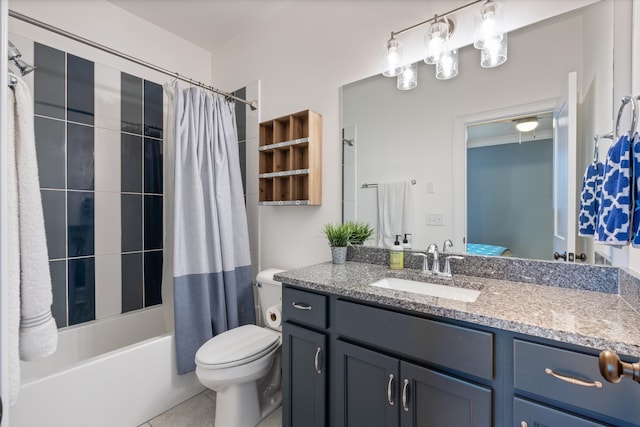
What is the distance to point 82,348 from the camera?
1.89 meters

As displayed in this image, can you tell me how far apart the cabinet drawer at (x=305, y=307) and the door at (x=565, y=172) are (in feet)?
3.37

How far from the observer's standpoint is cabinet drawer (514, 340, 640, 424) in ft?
2.24

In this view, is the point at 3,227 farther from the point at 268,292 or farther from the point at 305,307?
the point at 268,292

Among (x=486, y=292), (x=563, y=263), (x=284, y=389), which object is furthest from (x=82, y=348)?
(x=563, y=263)

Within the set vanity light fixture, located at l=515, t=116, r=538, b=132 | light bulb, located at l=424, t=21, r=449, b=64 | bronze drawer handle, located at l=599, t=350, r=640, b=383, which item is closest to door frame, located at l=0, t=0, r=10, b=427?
bronze drawer handle, located at l=599, t=350, r=640, b=383

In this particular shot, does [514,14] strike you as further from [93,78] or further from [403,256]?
[93,78]

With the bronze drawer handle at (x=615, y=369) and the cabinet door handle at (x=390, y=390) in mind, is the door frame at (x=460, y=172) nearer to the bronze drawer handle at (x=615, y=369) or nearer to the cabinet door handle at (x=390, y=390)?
the cabinet door handle at (x=390, y=390)

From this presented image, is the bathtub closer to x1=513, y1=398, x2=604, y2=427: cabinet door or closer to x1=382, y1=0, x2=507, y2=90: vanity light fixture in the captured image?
x1=513, y1=398, x2=604, y2=427: cabinet door

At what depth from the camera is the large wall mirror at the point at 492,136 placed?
3.82ft

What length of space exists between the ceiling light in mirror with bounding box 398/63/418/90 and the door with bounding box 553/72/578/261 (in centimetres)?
66

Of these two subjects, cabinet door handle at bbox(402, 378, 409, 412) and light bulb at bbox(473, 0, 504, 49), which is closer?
cabinet door handle at bbox(402, 378, 409, 412)

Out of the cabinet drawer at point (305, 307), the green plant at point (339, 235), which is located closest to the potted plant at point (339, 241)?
the green plant at point (339, 235)

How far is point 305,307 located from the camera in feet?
4.16

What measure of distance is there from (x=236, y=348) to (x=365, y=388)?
75 cm
